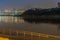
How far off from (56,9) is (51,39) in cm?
6110

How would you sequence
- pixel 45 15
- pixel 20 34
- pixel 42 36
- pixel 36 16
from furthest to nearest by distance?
pixel 36 16, pixel 45 15, pixel 20 34, pixel 42 36

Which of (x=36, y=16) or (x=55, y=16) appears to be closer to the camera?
(x=55, y=16)

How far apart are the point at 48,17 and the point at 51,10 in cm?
414

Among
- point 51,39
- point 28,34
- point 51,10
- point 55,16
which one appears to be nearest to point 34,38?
point 28,34

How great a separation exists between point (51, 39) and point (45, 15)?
201 feet

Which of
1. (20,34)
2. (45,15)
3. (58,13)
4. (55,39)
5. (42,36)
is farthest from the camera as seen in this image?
(45,15)

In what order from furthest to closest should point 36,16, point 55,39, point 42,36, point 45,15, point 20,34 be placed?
point 36,16 < point 45,15 < point 20,34 < point 42,36 < point 55,39

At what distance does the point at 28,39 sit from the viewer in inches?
297

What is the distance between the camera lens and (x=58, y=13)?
211 ft

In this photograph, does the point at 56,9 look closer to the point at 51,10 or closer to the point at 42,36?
the point at 51,10

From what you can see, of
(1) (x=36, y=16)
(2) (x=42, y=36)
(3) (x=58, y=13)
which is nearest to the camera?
(2) (x=42, y=36)

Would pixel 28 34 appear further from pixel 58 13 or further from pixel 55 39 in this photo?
pixel 58 13

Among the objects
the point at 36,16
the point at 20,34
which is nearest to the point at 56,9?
the point at 36,16

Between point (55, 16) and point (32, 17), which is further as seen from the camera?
point (32, 17)
